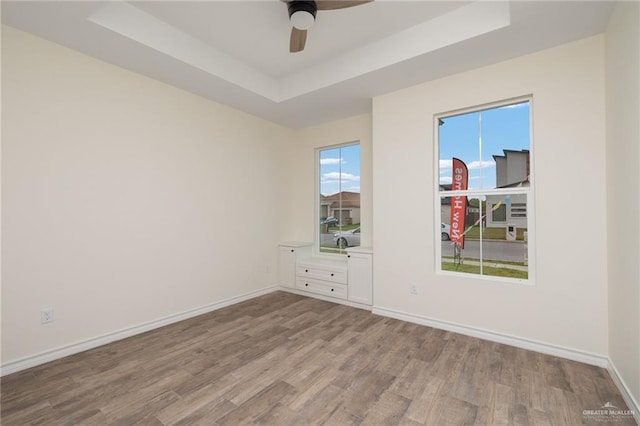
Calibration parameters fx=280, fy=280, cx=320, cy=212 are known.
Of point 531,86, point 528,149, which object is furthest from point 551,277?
point 531,86

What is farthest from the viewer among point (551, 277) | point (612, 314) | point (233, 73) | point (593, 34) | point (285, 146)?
point (285, 146)

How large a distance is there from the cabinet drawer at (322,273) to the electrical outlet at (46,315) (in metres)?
2.81

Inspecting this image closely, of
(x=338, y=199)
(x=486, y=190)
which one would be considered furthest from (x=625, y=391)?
(x=338, y=199)

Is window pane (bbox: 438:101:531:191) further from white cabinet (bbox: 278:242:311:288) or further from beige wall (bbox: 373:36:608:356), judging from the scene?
white cabinet (bbox: 278:242:311:288)

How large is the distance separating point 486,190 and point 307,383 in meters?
2.50

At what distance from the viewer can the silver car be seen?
4426 mm

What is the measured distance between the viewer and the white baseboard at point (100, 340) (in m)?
2.24

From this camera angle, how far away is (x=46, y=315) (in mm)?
2389

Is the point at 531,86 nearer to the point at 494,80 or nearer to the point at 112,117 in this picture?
the point at 494,80

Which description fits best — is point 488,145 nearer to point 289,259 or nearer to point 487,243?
point 487,243

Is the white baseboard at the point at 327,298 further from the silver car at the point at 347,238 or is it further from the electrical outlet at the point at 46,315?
the electrical outlet at the point at 46,315

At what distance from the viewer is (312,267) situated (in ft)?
14.0

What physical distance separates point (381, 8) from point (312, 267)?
325cm

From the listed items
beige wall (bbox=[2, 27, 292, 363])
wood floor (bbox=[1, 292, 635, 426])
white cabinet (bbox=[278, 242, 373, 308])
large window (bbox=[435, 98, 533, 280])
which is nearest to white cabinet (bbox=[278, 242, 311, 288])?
white cabinet (bbox=[278, 242, 373, 308])
